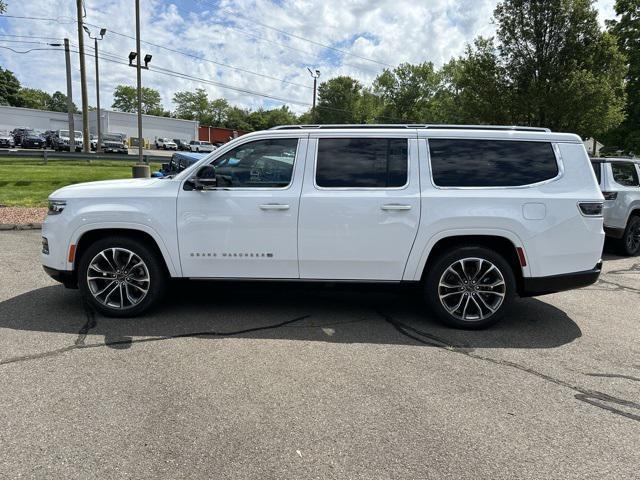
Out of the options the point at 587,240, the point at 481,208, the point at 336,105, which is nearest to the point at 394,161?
the point at 481,208

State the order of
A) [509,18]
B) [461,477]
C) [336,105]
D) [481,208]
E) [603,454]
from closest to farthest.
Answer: [461,477]
[603,454]
[481,208]
[509,18]
[336,105]

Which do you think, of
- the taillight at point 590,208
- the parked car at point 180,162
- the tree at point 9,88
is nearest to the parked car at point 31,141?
the parked car at point 180,162

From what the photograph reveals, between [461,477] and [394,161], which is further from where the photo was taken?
[394,161]

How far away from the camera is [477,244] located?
4762 mm

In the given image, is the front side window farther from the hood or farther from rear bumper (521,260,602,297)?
rear bumper (521,260,602,297)

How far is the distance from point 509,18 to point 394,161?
13.0 m

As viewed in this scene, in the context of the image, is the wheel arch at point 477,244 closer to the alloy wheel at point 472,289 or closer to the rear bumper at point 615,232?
the alloy wheel at point 472,289

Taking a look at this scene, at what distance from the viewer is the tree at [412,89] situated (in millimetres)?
71750

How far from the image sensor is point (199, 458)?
2.71m

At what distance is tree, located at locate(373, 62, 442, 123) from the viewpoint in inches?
2825

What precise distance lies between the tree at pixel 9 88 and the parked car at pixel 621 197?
359 feet

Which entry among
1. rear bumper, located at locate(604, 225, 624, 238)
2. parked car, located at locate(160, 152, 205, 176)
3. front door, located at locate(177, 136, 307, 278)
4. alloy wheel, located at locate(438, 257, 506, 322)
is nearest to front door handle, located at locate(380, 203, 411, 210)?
alloy wheel, located at locate(438, 257, 506, 322)

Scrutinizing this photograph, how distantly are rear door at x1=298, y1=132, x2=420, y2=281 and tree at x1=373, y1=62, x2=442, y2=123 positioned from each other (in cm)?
6877

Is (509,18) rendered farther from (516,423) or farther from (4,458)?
(4,458)
